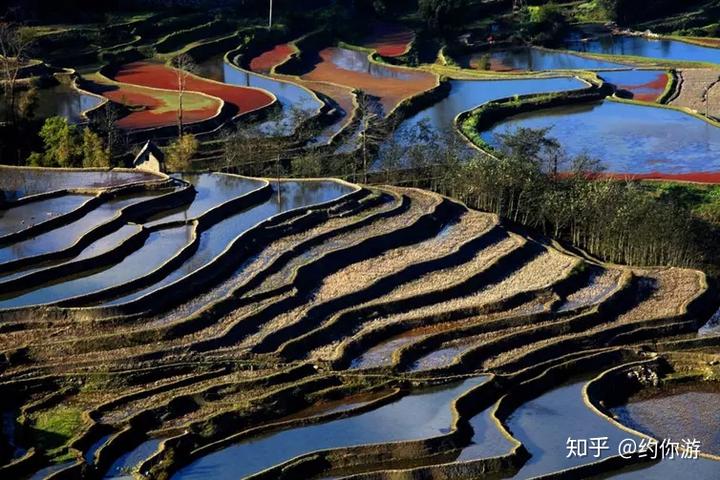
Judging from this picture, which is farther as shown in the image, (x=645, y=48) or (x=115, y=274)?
(x=645, y=48)

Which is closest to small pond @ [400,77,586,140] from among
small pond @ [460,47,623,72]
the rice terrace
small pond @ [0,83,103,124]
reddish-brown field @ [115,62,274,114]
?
the rice terrace

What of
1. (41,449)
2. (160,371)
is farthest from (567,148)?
(41,449)

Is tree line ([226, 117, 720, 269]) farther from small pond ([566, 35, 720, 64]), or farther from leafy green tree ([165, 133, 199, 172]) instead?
small pond ([566, 35, 720, 64])

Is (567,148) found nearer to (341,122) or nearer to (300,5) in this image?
(341,122)

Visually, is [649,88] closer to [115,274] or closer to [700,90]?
[700,90]

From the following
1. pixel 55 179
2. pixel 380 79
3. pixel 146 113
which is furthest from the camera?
pixel 380 79

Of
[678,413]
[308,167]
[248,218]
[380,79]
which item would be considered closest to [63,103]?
[308,167]
